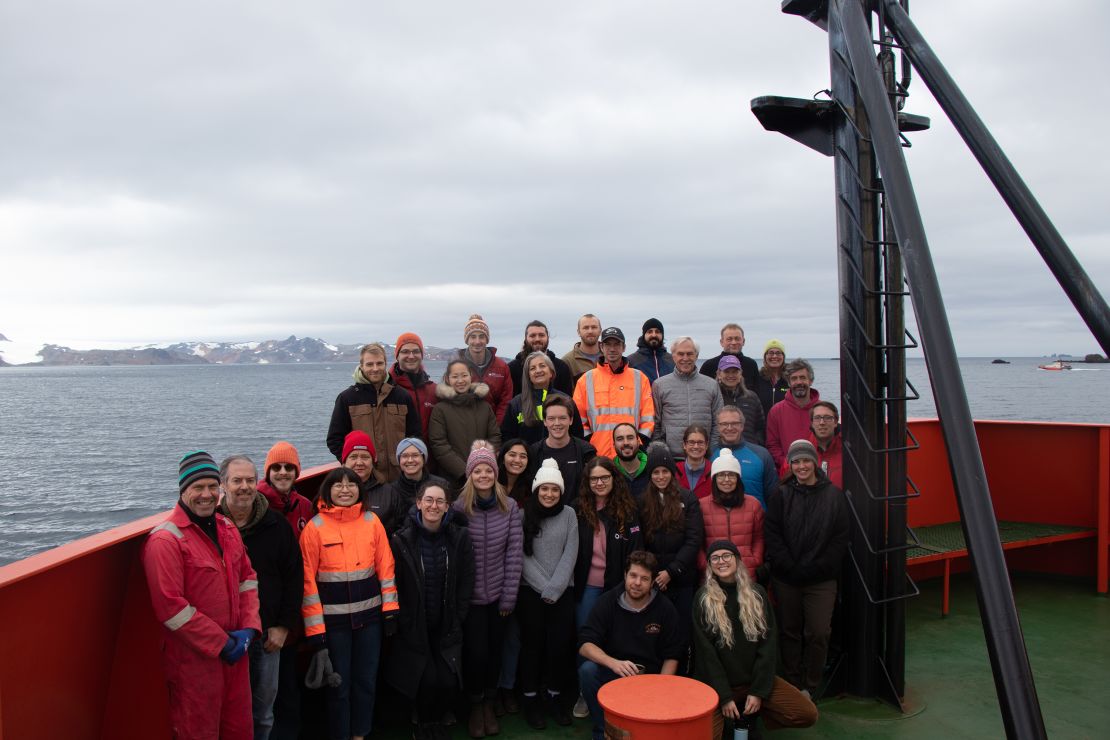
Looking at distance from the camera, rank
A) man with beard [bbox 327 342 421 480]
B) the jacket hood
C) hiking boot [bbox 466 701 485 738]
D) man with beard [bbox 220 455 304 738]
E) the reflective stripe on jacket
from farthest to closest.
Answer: the jacket hood → man with beard [bbox 327 342 421 480] → hiking boot [bbox 466 701 485 738] → man with beard [bbox 220 455 304 738] → the reflective stripe on jacket

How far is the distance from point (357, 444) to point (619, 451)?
1.69 meters

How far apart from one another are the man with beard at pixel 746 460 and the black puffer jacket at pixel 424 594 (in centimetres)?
197

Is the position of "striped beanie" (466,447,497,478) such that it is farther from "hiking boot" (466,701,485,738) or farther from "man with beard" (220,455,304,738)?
"hiking boot" (466,701,485,738)

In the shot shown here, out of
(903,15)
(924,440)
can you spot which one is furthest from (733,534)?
(924,440)

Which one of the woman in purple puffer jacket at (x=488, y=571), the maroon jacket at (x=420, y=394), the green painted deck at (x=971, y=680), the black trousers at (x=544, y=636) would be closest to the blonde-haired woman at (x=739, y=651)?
the green painted deck at (x=971, y=680)

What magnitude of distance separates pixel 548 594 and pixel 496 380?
2.22 m

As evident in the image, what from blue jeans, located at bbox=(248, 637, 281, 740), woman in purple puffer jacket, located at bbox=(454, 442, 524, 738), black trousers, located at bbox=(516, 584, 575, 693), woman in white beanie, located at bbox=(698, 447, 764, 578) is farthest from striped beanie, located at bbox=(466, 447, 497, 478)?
blue jeans, located at bbox=(248, 637, 281, 740)

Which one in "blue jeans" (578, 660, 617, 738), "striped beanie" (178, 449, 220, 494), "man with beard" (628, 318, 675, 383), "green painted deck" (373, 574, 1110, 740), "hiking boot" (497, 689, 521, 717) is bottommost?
"hiking boot" (497, 689, 521, 717)

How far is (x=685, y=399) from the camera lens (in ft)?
21.1

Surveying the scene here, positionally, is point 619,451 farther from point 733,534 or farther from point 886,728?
point 886,728

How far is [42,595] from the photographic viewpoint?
10.8ft

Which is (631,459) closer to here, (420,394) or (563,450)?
(563,450)

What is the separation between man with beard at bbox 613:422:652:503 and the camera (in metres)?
5.47

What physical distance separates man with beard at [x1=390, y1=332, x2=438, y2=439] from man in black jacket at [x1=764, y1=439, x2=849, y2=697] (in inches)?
104
